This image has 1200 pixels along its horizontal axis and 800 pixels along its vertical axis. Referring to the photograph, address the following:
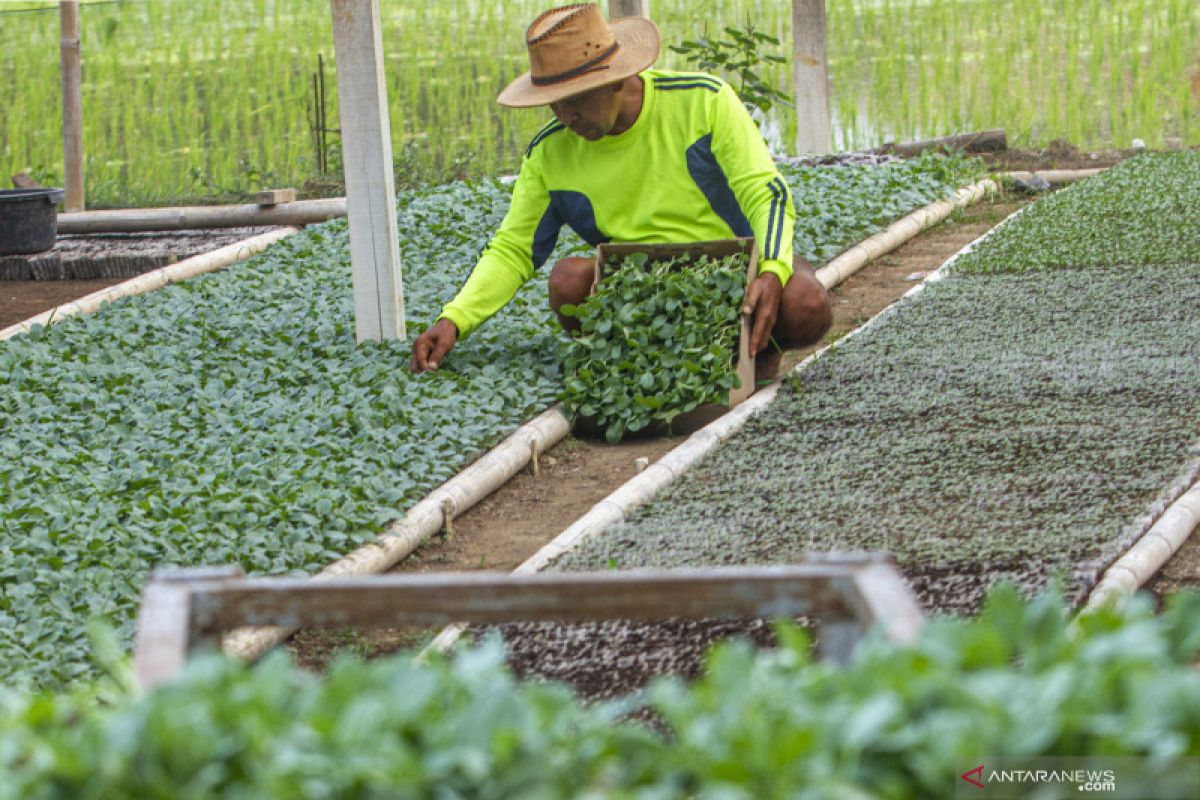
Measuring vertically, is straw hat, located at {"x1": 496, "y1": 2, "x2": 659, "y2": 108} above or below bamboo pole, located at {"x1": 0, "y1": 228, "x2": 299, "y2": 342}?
above

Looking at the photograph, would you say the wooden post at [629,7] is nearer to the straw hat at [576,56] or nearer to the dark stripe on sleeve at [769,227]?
the straw hat at [576,56]

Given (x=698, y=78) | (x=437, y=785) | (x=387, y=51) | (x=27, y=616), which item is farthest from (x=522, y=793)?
(x=387, y=51)

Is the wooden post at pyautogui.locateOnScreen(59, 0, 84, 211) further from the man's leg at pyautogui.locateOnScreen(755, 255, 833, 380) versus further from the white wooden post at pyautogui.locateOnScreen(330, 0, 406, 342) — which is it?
the man's leg at pyautogui.locateOnScreen(755, 255, 833, 380)

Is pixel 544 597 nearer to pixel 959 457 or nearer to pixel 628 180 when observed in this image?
pixel 959 457

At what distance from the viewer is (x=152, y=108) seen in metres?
12.9

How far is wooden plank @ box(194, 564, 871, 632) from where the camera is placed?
1655 millimetres

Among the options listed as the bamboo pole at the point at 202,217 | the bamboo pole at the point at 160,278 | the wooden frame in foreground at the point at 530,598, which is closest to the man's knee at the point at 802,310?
the bamboo pole at the point at 160,278

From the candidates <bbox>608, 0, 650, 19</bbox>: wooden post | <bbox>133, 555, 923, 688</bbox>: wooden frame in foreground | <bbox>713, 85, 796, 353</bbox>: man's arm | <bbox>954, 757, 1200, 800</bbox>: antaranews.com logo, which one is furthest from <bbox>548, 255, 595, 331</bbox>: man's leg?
<bbox>954, 757, 1200, 800</bbox>: antaranews.com logo

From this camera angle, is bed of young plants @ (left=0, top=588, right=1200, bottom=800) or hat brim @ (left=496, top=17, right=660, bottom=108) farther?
hat brim @ (left=496, top=17, right=660, bottom=108)

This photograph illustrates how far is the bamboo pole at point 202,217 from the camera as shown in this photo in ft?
28.9

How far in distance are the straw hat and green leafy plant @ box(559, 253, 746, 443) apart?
62cm

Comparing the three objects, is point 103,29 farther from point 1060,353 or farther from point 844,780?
point 844,780

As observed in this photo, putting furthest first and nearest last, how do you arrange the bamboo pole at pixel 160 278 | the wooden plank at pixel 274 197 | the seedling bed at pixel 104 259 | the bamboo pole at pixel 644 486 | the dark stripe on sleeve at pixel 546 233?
the wooden plank at pixel 274 197 < the seedling bed at pixel 104 259 < the bamboo pole at pixel 160 278 < the dark stripe on sleeve at pixel 546 233 < the bamboo pole at pixel 644 486

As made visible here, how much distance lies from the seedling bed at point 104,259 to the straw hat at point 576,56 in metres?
4.02
